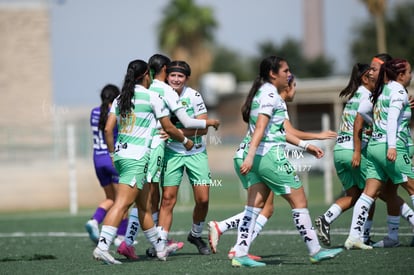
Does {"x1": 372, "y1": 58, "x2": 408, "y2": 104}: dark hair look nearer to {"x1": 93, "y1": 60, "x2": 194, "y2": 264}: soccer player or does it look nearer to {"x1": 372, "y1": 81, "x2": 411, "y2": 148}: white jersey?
{"x1": 372, "y1": 81, "x2": 411, "y2": 148}: white jersey

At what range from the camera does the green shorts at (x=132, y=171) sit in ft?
32.6

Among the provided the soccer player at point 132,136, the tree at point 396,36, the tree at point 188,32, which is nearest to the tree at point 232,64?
the tree at point 396,36

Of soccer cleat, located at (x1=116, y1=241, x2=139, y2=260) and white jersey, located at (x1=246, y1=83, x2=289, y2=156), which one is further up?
white jersey, located at (x1=246, y1=83, x2=289, y2=156)

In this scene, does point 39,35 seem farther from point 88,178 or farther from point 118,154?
point 118,154

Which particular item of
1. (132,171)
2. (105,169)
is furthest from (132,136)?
(105,169)

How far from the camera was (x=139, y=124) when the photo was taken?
1000cm

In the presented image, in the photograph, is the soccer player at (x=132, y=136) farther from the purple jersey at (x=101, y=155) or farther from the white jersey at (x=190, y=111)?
the purple jersey at (x=101, y=155)

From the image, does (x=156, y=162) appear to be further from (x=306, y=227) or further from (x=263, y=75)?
(x=306, y=227)

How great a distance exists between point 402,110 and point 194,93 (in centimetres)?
262

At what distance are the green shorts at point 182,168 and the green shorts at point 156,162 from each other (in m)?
0.32

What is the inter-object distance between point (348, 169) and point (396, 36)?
201 feet

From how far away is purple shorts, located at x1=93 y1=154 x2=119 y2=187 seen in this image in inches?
523

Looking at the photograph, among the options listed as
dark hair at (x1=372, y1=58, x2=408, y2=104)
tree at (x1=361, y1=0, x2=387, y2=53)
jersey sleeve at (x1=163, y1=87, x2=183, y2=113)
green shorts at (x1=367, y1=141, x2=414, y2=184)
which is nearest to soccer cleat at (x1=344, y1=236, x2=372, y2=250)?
green shorts at (x1=367, y1=141, x2=414, y2=184)

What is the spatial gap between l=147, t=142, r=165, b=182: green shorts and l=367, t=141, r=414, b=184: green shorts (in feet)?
8.49
